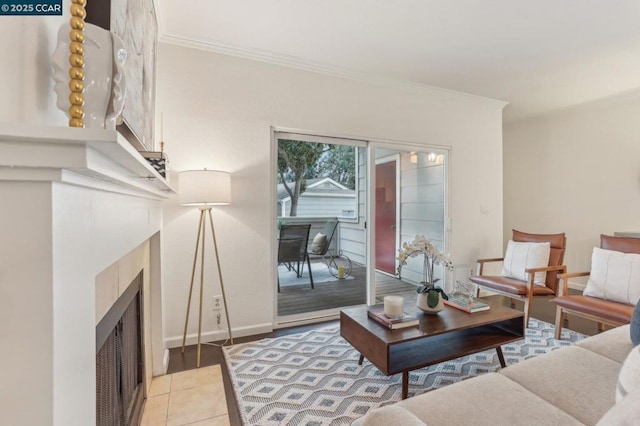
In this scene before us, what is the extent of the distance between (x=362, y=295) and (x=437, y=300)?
154cm

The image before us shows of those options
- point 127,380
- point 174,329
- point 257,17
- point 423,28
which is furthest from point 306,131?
point 127,380

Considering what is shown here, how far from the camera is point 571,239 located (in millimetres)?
4406

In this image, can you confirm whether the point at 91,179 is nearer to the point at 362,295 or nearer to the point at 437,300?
the point at 437,300

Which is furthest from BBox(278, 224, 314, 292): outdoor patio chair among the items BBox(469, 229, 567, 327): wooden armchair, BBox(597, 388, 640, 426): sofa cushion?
BBox(597, 388, 640, 426): sofa cushion

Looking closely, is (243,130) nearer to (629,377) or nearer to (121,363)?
(121,363)

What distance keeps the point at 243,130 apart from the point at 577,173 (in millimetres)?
4734

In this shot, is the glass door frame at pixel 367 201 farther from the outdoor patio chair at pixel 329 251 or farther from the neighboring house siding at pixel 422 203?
the outdoor patio chair at pixel 329 251

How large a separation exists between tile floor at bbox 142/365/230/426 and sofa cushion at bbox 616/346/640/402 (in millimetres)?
1664

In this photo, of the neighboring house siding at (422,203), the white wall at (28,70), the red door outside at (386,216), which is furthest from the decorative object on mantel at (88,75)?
the neighboring house siding at (422,203)

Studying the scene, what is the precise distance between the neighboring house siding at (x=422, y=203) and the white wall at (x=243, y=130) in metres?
0.53

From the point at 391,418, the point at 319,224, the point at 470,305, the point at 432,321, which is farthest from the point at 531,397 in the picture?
the point at 319,224

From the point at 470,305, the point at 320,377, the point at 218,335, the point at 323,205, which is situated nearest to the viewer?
the point at 320,377

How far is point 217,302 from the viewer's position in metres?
2.71

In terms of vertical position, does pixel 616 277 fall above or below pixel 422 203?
below
